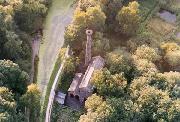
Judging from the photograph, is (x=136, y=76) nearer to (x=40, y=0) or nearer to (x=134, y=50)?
(x=134, y=50)

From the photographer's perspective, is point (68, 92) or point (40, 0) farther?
point (40, 0)

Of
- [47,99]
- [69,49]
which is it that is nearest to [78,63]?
[69,49]

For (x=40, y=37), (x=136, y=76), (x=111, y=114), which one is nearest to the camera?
(x=111, y=114)

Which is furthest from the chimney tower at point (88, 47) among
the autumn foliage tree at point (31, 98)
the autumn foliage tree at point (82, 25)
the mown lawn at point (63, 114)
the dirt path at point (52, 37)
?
the autumn foliage tree at point (31, 98)

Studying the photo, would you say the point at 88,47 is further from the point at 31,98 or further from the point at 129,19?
the point at 31,98

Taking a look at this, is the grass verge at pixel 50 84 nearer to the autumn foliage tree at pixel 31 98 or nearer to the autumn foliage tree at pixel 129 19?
the autumn foliage tree at pixel 31 98

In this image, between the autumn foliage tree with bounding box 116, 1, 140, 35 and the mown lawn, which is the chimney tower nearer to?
the mown lawn

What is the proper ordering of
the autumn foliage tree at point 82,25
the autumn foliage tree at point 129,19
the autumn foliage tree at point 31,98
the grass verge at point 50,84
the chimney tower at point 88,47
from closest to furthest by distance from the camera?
the autumn foliage tree at point 31,98 → the grass verge at point 50,84 → the chimney tower at point 88,47 → the autumn foliage tree at point 82,25 → the autumn foliage tree at point 129,19

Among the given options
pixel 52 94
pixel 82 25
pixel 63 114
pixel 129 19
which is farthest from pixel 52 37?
pixel 63 114
